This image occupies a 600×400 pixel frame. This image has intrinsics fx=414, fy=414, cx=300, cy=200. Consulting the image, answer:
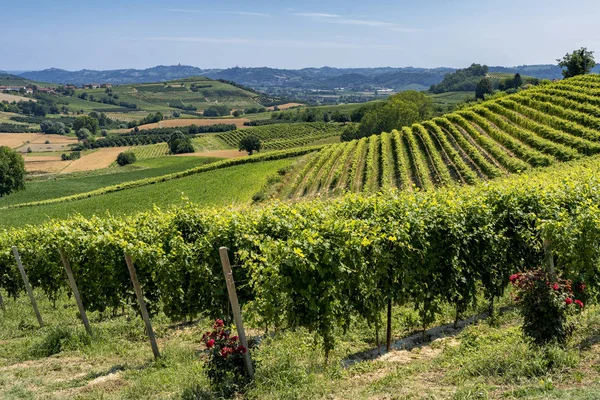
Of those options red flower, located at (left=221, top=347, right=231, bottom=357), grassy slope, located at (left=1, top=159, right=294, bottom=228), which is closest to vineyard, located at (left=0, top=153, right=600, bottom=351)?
red flower, located at (left=221, top=347, right=231, bottom=357)

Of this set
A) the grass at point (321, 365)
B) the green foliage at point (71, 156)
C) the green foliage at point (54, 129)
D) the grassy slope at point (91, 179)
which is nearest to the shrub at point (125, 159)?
the grassy slope at point (91, 179)

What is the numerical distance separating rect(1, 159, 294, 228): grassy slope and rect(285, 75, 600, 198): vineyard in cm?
704

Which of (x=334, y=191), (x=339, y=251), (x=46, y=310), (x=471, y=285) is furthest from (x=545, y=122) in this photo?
(x=46, y=310)

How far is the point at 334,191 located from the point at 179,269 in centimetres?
2965

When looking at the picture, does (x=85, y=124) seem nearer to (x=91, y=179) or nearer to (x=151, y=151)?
(x=151, y=151)

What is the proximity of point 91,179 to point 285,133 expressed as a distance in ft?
221

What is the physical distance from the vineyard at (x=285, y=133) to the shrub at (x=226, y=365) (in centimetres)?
10598

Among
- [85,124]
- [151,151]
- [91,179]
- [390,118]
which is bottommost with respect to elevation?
[91,179]

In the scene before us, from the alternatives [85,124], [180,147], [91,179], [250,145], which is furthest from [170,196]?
[85,124]

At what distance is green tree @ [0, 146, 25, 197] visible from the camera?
253 ft

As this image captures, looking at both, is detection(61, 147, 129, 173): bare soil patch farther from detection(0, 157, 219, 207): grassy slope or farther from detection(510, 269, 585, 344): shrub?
detection(510, 269, 585, 344): shrub

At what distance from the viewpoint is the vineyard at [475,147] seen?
34312 mm

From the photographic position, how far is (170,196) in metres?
49.8

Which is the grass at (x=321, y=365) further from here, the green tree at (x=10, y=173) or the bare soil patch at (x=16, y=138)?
the bare soil patch at (x=16, y=138)
